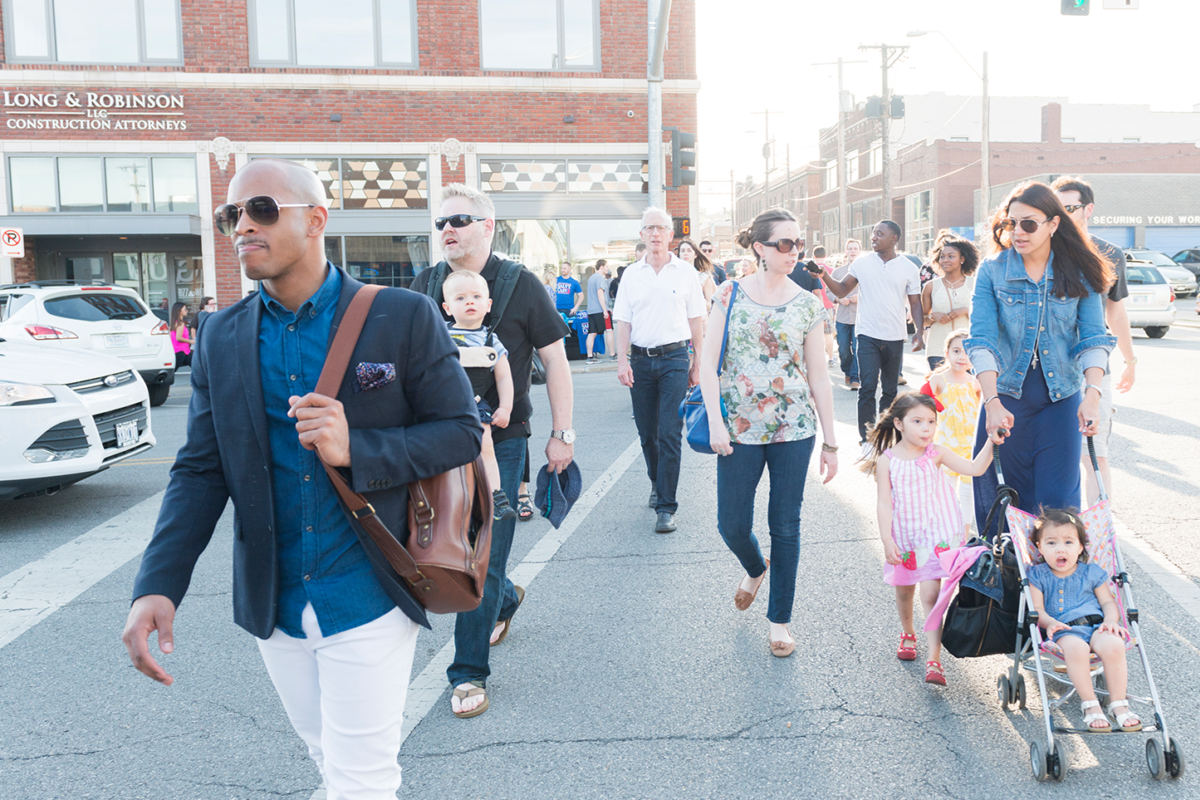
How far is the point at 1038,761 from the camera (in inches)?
121

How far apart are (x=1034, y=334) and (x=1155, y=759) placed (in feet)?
5.61

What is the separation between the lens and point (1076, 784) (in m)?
3.06

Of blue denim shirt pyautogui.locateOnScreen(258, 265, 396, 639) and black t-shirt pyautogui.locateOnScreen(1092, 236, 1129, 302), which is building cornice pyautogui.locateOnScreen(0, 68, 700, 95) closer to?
black t-shirt pyautogui.locateOnScreen(1092, 236, 1129, 302)

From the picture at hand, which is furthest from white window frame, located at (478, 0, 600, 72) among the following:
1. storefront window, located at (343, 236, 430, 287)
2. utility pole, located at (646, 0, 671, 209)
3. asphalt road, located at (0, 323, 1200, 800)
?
asphalt road, located at (0, 323, 1200, 800)

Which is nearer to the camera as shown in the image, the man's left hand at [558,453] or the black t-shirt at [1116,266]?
the man's left hand at [558,453]

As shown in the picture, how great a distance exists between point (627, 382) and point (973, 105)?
69778mm

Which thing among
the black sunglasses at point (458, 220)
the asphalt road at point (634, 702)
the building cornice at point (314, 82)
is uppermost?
the building cornice at point (314, 82)

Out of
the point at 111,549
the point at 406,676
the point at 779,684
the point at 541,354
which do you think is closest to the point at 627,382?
the point at 541,354

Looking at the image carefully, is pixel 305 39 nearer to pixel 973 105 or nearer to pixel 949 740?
pixel 949 740

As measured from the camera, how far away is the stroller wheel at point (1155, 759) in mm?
3012

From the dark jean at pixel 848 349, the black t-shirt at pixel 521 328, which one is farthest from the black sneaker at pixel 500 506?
the dark jean at pixel 848 349

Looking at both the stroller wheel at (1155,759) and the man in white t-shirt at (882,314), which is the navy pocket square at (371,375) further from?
the man in white t-shirt at (882,314)

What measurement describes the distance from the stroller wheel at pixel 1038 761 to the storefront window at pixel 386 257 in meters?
19.3

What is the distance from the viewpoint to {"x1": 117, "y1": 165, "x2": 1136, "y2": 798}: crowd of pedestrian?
7.09 feet
